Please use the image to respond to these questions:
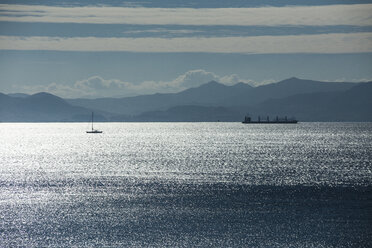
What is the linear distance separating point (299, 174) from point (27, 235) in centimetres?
6649

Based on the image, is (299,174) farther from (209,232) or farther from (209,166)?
(209,232)

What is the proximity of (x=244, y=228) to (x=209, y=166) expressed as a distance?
69.1m

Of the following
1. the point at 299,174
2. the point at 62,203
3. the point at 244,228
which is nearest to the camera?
the point at 244,228

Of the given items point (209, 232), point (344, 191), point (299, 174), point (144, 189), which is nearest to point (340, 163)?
point (299, 174)

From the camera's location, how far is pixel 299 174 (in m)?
114

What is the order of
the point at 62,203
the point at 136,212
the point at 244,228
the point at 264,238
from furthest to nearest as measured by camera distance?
the point at 62,203 < the point at 136,212 < the point at 244,228 < the point at 264,238

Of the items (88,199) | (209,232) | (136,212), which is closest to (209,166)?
(88,199)

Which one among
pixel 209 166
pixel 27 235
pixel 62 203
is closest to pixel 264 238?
pixel 27 235

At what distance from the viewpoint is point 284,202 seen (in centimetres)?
7856

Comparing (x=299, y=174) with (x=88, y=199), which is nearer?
(x=88, y=199)

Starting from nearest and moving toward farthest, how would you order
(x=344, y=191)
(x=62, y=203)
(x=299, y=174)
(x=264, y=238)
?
(x=264, y=238)
(x=62, y=203)
(x=344, y=191)
(x=299, y=174)

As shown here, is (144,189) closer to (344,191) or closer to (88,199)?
(88,199)

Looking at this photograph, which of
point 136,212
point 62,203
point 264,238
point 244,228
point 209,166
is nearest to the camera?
point 264,238

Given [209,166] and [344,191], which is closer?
[344,191]
